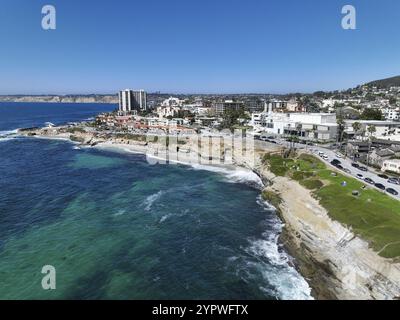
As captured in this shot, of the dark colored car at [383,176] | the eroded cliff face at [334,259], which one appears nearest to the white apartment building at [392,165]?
the dark colored car at [383,176]

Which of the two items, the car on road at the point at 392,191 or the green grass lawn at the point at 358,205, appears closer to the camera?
the green grass lawn at the point at 358,205

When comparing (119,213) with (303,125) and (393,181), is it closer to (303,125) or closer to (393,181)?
(393,181)

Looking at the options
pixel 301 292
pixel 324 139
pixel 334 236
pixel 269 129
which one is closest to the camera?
pixel 301 292

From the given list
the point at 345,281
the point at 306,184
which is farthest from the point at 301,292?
the point at 306,184

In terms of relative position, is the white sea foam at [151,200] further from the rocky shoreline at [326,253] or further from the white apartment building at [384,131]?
the white apartment building at [384,131]

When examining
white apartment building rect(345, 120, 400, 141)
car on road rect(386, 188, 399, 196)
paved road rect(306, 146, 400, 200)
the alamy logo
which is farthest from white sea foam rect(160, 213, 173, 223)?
white apartment building rect(345, 120, 400, 141)

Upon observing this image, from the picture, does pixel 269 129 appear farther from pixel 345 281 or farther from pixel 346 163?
pixel 345 281

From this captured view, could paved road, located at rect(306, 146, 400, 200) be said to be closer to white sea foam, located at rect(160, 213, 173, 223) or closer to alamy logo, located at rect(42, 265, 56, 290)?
white sea foam, located at rect(160, 213, 173, 223)
